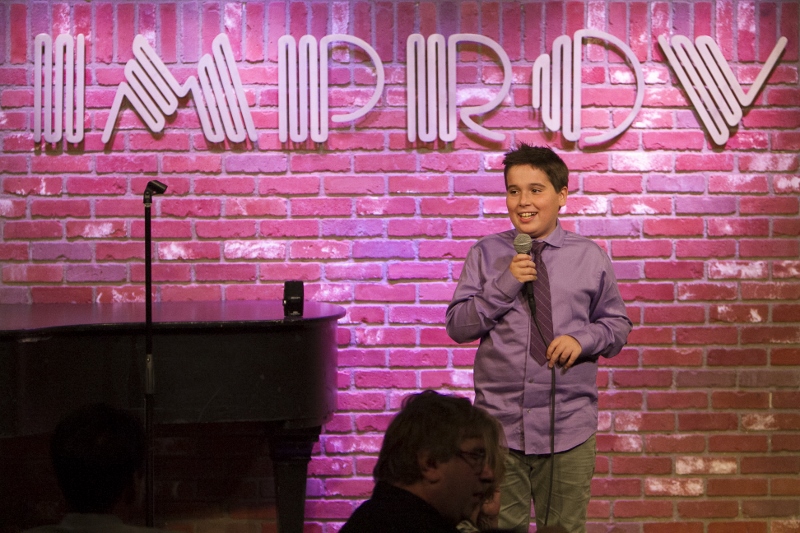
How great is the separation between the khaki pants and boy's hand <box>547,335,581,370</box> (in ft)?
0.90

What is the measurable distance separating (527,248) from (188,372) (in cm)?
109

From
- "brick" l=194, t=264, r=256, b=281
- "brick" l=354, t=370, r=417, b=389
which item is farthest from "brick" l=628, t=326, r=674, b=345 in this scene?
"brick" l=194, t=264, r=256, b=281

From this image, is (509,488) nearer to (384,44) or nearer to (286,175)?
(286,175)

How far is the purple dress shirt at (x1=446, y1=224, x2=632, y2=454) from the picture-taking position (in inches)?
93.4

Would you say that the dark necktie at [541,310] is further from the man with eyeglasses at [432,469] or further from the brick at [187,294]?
the brick at [187,294]

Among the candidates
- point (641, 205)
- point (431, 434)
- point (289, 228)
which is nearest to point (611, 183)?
point (641, 205)

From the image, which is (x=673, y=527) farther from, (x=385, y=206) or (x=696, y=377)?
(x=385, y=206)

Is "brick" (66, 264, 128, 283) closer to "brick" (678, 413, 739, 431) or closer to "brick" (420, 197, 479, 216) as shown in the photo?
"brick" (420, 197, 479, 216)

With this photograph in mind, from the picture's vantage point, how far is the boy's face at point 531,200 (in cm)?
247

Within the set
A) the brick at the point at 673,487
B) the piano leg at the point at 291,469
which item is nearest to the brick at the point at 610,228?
the brick at the point at 673,487

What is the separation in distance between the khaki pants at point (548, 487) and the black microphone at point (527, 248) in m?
0.43

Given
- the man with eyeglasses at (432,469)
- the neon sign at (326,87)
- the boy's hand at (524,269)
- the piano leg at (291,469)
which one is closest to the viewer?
the man with eyeglasses at (432,469)

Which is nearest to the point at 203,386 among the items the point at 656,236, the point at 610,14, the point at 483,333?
the point at 483,333

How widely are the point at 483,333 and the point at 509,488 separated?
465 millimetres
